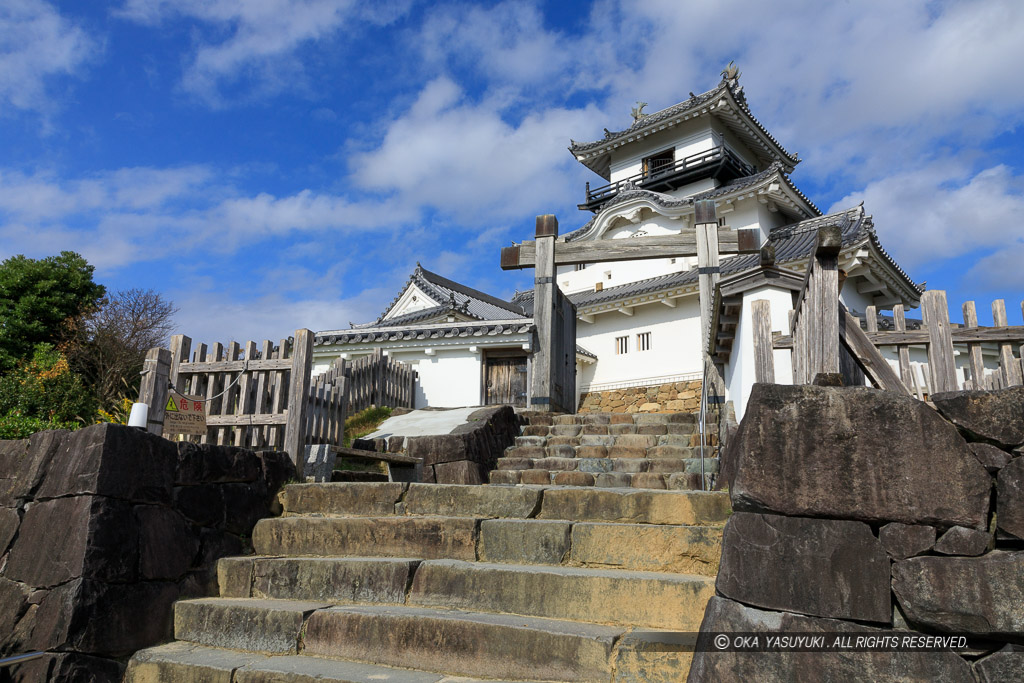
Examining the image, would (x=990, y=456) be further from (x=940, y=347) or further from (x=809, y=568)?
(x=940, y=347)

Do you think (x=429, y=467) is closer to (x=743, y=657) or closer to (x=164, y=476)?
(x=164, y=476)

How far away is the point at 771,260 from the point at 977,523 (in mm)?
3184

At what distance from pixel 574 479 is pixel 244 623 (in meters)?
3.29

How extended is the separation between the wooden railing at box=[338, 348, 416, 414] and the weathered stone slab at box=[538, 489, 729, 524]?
8005 mm

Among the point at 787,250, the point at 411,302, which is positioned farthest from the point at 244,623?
the point at 411,302

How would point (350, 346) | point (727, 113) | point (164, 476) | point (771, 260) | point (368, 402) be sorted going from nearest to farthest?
1. point (164, 476)
2. point (771, 260)
3. point (368, 402)
4. point (350, 346)
5. point (727, 113)

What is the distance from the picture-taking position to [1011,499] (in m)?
2.20

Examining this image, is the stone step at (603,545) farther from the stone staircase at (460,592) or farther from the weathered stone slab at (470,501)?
the weathered stone slab at (470,501)

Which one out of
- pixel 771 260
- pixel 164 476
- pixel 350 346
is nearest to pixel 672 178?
pixel 350 346

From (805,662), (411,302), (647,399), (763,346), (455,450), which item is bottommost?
(805,662)

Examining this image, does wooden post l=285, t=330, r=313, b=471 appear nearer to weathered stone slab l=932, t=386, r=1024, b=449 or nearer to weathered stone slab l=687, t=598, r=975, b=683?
weathered stone slab l=687, t=598, r=975, b=683

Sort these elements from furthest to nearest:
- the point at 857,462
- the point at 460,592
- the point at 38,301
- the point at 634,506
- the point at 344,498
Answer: the point at 38,301 → the point at 344,498 → the point at 634,506 → the point at 460,592 → the point at 857,462

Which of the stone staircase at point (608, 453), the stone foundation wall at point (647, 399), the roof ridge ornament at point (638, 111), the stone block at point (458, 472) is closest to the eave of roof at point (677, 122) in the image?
the roof ridge ornament at point (638, 111)

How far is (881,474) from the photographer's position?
89.7 inches
